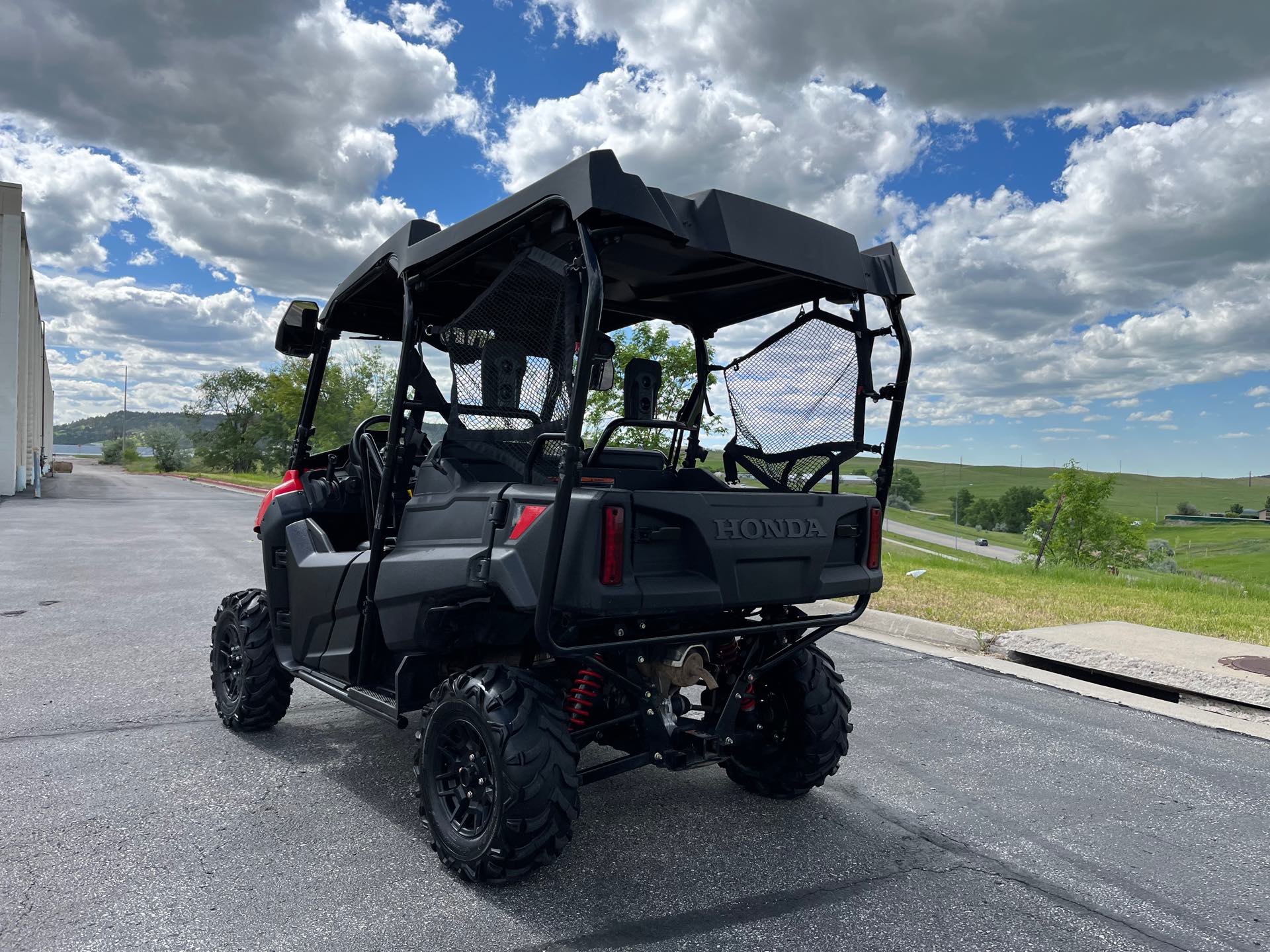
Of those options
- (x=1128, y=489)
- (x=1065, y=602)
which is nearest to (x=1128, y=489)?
(x=1128, y=489)

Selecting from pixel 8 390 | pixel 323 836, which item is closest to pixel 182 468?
pixel 8 390

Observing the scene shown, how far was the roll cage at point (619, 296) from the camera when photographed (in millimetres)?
2998

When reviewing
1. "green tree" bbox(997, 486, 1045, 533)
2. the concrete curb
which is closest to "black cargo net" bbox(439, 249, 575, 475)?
the concrete curb

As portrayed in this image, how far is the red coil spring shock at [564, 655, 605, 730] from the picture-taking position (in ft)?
12.1

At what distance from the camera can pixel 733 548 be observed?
333cm

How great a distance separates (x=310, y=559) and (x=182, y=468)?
84.4 meters

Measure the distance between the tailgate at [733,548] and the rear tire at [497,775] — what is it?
0.58m

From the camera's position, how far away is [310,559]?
14.5 ft

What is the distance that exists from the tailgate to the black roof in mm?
881

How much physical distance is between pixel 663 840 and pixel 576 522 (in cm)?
150

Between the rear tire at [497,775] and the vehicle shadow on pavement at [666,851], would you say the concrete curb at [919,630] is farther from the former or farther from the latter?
the rear tire at [497,775]

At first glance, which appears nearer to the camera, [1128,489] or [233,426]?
[233,426]

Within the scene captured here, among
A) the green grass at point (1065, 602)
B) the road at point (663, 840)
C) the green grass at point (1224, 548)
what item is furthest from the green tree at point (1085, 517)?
the road at point (663, 840)

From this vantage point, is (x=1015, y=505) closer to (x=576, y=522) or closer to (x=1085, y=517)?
(x=1085, y=517)
